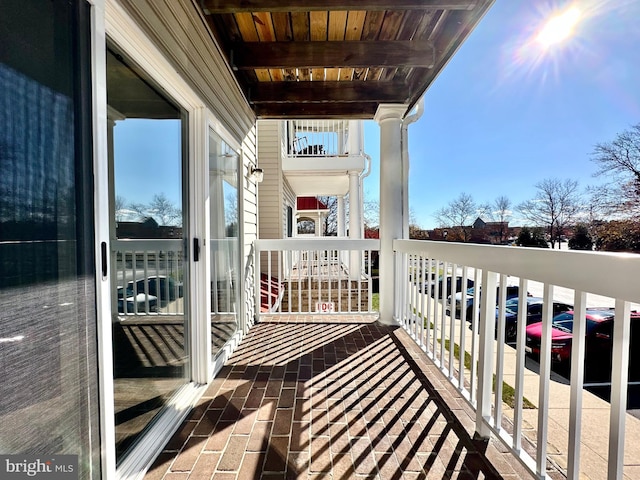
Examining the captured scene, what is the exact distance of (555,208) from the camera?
132 inches

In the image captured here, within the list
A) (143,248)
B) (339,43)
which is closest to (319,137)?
(339,43)

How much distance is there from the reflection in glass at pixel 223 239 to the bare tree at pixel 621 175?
3.19 metres

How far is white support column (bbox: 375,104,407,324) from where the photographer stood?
11.8 feet

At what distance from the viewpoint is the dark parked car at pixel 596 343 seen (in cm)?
175

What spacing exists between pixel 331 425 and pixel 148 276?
4.23ft

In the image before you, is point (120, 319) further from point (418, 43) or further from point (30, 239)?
point (418, 43)

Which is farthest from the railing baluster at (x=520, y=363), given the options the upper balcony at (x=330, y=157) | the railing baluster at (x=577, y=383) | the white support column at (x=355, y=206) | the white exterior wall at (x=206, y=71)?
the upper balcony at (x=330, y=157)

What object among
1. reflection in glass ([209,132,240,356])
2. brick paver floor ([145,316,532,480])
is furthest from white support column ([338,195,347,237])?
brick paver floor ([145,316,532,480])

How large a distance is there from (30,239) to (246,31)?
2.32 metres

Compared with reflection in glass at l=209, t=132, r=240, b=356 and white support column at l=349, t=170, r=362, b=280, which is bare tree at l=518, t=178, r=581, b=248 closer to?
reflection in glass at l=209, t=132, r=240, b=356

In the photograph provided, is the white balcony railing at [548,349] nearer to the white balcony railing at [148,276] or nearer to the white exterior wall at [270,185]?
the white balcony railing at [148,276]

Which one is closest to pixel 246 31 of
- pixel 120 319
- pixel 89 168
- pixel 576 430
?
pixel 89 168

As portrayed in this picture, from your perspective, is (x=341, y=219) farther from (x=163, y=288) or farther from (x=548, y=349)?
(x=548, y=349)

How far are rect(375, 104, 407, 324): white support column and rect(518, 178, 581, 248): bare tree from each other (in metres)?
1.32
